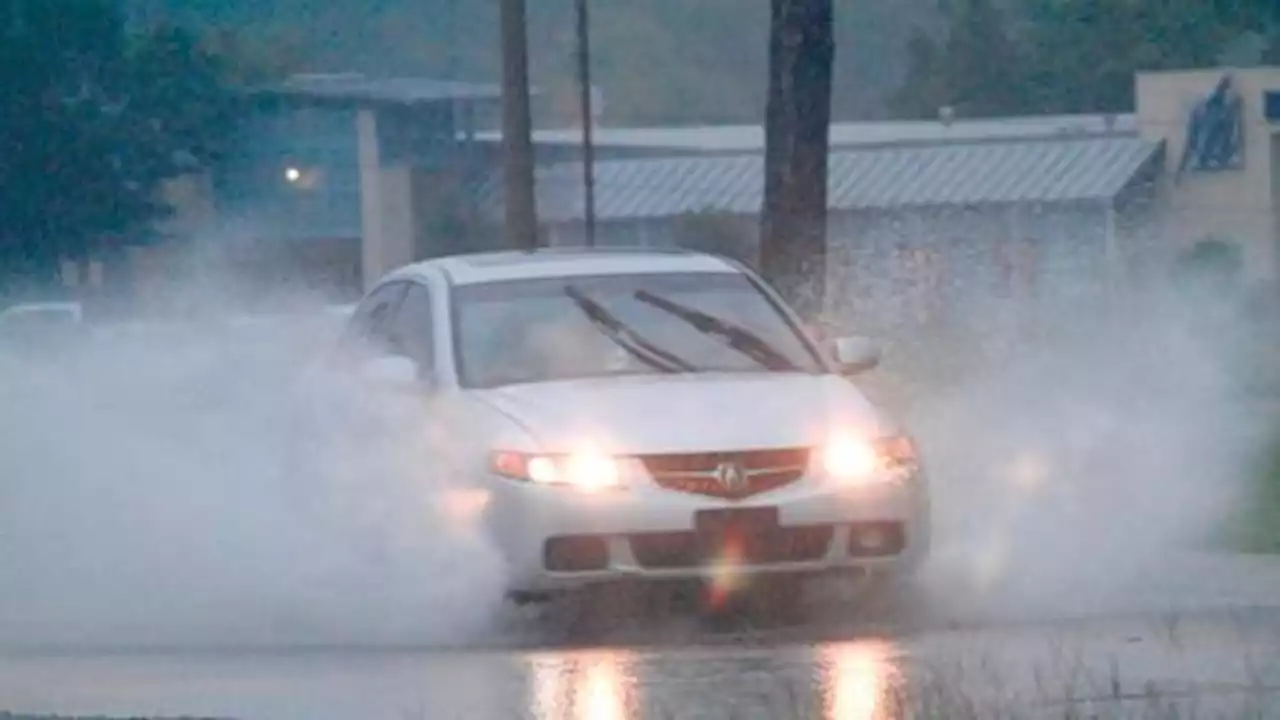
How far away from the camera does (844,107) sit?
3964 inches

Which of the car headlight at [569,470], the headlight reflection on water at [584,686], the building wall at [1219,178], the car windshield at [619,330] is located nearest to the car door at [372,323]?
the car windshield at [619,330]

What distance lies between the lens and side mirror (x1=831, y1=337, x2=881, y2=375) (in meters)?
12.5

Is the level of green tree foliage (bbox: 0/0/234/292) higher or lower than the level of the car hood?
higher

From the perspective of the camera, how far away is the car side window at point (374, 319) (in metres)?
13.5

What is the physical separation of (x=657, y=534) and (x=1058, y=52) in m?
72.5

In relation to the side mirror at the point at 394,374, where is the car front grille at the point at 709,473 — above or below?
below

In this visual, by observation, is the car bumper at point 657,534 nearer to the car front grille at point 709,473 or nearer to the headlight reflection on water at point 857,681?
the car front grille at point 709,473

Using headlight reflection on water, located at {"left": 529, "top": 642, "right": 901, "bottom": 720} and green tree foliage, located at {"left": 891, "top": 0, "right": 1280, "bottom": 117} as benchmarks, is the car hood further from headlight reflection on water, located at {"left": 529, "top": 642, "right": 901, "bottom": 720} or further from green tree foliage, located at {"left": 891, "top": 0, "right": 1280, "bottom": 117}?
green tree foliage, located at {"left": 891, "top": 0, "right": 1280, "bottom": 117}

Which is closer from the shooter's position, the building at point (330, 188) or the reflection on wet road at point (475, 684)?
the reflection on wet road at point (475, 684)

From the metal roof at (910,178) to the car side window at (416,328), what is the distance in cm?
4204

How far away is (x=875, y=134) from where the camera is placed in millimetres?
70938

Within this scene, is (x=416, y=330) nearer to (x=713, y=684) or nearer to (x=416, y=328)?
(x=416, y=328)

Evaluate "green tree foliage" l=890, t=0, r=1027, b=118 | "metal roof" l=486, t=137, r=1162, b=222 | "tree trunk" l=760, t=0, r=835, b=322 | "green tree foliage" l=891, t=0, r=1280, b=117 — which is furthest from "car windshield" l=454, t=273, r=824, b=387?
"green tree foliage" l=890, t=0, r=1027, b=118

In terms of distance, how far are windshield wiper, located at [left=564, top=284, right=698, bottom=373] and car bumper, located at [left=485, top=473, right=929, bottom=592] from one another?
4.11 ft
